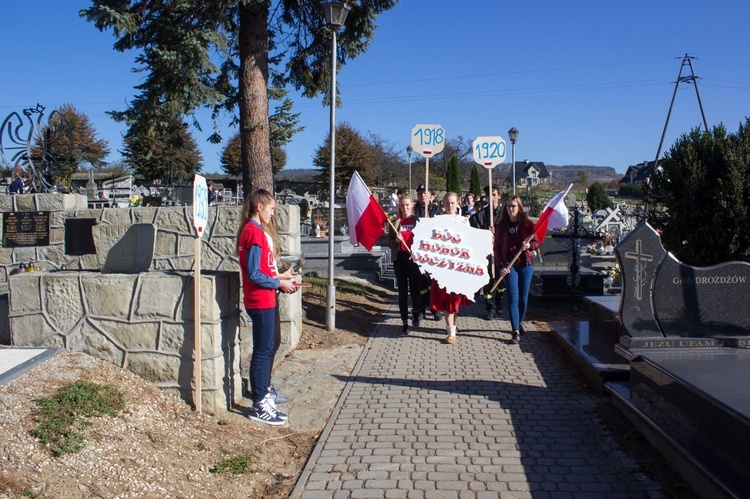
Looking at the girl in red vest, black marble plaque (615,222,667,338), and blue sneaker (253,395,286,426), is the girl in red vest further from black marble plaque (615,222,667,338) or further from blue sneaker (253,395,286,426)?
black marble plaque (615,222,667,338)

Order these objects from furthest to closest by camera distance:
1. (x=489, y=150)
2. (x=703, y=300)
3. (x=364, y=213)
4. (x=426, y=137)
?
(x=489, y=150) < (x=426, y=137) < (x=364, y=213) < (x=703, y=300)

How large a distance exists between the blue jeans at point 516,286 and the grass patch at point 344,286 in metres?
4.20

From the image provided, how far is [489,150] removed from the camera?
9891 mm

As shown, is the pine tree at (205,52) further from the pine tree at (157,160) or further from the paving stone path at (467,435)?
the pine tree at (157,160)

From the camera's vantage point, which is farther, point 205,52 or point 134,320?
point 205,52

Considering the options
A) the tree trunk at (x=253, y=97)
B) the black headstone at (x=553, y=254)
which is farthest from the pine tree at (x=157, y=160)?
the tree trunk at (x=253, y=97)

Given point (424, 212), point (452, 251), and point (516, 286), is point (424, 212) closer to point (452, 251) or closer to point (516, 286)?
point (452, 251)

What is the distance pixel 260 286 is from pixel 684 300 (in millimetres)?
3853

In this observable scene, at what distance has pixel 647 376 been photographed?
187 inches

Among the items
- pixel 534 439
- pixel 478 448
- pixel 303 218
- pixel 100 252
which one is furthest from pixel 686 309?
pixel 303 218

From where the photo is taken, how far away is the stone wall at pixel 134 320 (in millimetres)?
5074

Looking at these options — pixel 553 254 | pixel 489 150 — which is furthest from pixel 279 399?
pixel 553 254

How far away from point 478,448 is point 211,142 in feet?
31.8

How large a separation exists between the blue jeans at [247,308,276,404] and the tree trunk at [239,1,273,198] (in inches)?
220
